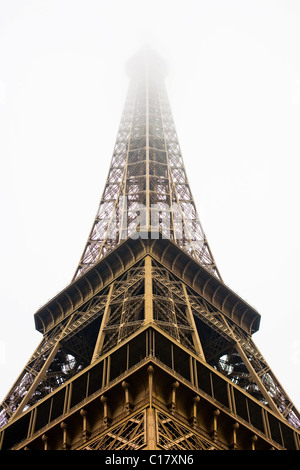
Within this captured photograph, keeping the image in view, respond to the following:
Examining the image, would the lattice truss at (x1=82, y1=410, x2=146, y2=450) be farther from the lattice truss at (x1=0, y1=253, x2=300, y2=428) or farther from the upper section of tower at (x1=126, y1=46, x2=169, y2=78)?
the upper section of tower at (x1=126, y1=46, x2=169, y2=78)

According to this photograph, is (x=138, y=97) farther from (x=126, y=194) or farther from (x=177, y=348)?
(x=177, y=348)

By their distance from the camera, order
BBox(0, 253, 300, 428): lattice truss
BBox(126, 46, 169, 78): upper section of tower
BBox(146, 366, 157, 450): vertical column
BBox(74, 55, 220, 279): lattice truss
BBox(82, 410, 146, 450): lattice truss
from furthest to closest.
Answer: BBox(126, 46, 169, 78): upper section of tower
BBox(74, 55, 220, 279): lattice truss
BBox(0, 253, 300, 428): lattice truss
BBox(82, 410, 146, 450): lattice truss
BBox(146, 366, 157, 450): vertical column

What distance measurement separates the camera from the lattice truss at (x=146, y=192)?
183ft

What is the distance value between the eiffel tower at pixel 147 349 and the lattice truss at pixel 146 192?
6.7 inches

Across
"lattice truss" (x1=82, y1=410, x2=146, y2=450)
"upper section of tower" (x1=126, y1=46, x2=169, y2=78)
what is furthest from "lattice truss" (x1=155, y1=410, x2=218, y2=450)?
"upper section of tower" (x1=126, y1=46, x2=169, y2=78)

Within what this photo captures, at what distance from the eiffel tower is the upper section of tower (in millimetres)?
28643

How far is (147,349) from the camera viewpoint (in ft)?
101

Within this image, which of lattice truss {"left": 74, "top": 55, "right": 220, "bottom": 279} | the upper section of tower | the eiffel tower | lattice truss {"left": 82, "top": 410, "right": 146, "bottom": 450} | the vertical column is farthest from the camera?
the upper section of tower

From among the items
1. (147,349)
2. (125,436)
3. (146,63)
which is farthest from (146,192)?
(146,63)

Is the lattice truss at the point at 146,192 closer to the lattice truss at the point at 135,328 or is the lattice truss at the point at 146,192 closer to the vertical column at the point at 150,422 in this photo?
the lattice truss at the point at 135,328

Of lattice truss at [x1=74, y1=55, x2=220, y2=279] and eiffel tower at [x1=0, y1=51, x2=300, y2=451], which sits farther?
lattice truss at [x1=74, y1=55, x2=220, y2=279]

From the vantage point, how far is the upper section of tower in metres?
100

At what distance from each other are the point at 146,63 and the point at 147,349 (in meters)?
76.8

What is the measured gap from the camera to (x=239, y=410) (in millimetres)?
32688
